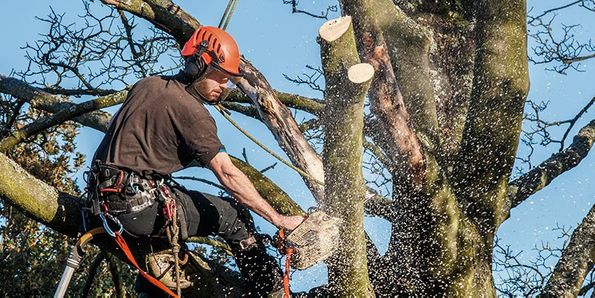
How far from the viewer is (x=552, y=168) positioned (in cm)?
644

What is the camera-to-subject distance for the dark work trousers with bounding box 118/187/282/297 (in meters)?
4.57

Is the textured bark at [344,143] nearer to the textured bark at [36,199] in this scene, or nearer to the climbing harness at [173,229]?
the climbing harness at [173,229]

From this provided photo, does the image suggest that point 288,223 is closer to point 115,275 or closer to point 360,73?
point 360,73

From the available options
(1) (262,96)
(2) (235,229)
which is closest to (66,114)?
(1) (262,96)

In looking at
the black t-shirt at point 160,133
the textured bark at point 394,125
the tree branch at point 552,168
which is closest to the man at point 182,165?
the black t-shirt at point 160,133

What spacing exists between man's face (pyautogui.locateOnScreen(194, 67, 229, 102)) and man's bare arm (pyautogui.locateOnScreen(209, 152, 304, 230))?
1.26ft

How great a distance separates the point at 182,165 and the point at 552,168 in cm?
302

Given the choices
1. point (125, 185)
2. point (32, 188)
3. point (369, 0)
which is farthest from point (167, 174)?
point (369, 0)

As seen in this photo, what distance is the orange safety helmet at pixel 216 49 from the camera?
15.4 ft

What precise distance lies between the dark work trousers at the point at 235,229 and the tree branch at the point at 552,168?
1982mm

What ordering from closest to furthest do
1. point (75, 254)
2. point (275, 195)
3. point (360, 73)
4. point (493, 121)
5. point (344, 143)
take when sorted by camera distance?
1. point (360, 73)
2. point (344, 143)
3. point (75, 254)
4. point (493, 121)
5. point (275, 195)

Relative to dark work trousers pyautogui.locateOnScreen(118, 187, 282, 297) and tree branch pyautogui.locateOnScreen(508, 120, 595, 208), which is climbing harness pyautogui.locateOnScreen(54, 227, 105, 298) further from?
tree branch pyautogui.locateOnScreen(508, 120, 595, 208)

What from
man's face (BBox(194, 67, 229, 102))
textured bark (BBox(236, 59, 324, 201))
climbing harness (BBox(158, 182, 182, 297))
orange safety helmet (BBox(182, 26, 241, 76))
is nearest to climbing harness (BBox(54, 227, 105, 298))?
climbing harness (BBox(158, 182, 182, 297))

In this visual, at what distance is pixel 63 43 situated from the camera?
7.66 meters
